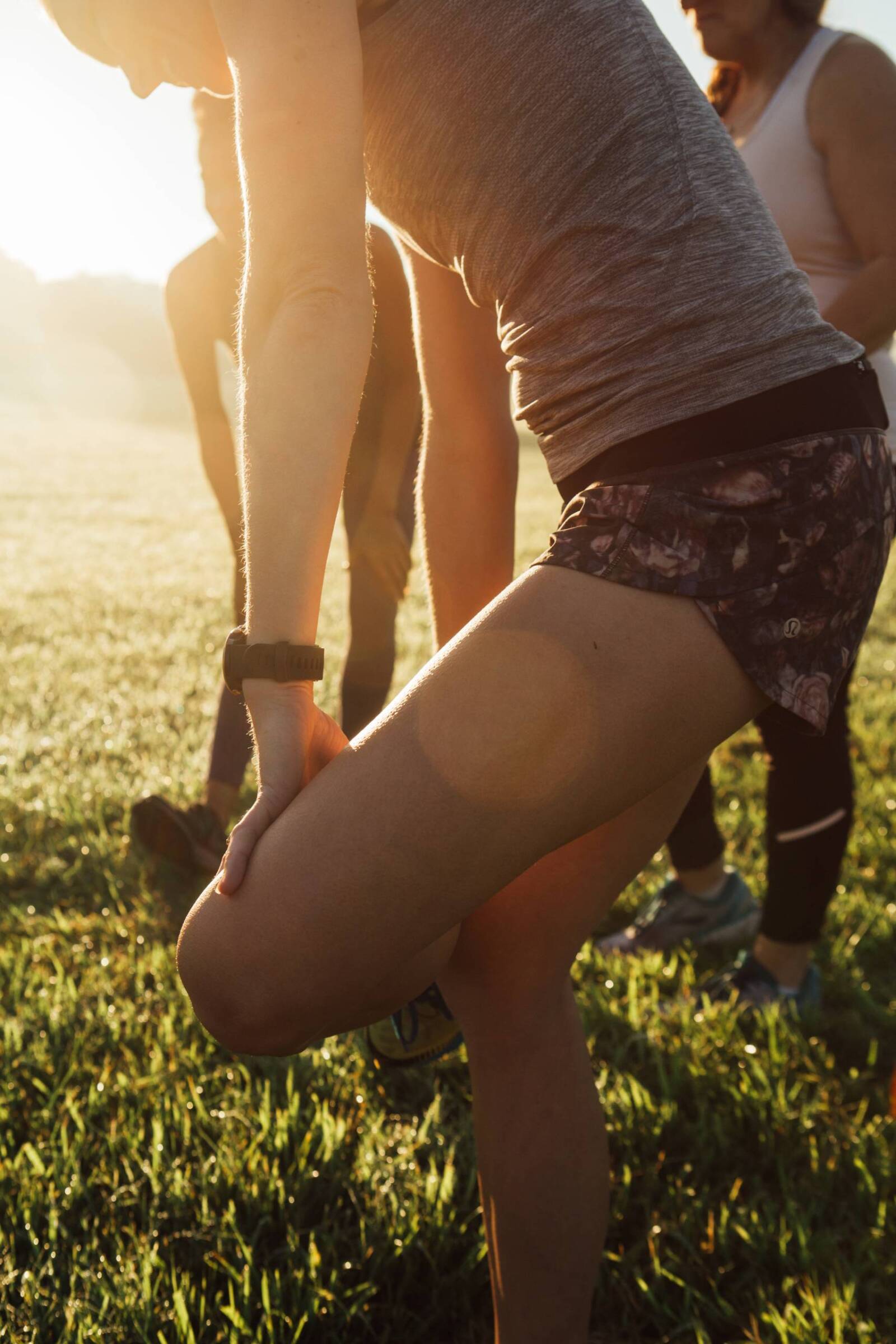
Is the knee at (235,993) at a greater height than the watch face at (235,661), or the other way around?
the watch face at (235,661)

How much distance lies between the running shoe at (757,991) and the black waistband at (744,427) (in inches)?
66.0

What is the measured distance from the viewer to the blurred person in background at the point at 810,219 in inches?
81.7

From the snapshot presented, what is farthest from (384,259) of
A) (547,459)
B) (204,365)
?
(547,459)

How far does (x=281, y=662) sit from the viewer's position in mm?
1172

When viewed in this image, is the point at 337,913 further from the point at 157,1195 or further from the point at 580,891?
the point at 157,1195

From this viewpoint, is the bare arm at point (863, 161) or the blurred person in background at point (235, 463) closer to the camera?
the bare arm at point (863, 161)

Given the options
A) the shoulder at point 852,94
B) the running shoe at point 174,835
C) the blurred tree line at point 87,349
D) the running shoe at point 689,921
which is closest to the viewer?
the shoulder at point 852,94

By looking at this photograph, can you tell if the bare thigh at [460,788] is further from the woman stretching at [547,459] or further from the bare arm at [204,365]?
the bare arm at [204,365]

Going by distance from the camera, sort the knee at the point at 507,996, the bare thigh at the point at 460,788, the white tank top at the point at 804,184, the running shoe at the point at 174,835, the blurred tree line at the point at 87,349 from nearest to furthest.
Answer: the bare thigh at the point at 460,788
the knee at the point at 507,996
the white tank top at the point at 804,184
the running shoe at the point at 174,835
the blurred tree line at the point at 87,349

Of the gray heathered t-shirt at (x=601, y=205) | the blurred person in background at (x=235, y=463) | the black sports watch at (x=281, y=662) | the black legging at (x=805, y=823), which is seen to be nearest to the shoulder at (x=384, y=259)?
the blurred person in background at (x=235, y=463)

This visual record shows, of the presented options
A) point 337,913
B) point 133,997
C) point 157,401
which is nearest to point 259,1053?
point 337,913

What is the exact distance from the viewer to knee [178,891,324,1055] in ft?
3.62

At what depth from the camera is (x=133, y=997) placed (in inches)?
99.5

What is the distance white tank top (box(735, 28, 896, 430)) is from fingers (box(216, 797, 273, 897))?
5.39 feet
